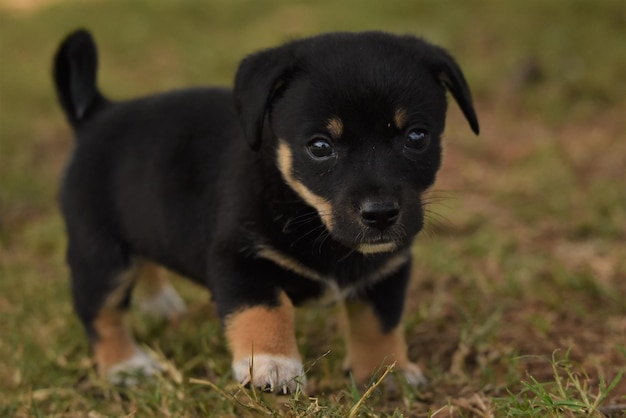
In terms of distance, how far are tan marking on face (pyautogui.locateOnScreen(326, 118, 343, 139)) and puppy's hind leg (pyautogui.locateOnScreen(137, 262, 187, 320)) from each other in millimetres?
2009

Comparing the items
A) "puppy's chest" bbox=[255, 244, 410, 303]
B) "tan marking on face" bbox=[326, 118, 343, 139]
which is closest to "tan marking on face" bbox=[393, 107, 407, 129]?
"tan marking on face" bbox=[326, 118, 343, 139]

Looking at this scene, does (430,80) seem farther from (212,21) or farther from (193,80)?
(212,21)

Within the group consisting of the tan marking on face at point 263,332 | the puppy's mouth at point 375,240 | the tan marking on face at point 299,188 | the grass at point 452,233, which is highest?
the tan marking on face at point 299,188

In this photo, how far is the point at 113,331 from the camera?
3.99 m

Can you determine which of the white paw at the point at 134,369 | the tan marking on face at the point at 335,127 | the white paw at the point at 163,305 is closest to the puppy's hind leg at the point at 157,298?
the white paw at the point at 163,305

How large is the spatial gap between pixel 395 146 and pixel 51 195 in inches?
189

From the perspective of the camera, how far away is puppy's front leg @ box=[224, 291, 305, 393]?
289 cm

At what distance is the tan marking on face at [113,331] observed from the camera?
12.8 ft

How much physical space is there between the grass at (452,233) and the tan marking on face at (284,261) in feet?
1.34

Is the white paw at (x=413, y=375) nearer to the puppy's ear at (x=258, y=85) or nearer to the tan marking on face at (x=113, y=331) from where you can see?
the puppy's ear at (x=258, y=85)

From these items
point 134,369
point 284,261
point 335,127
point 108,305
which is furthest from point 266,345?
point 108,305

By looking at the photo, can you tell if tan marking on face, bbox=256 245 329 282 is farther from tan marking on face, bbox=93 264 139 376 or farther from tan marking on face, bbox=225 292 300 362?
tan marking on face, bbox=93 264 139 376

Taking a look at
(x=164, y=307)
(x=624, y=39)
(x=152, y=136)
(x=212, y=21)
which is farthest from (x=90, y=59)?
(x=212, y=21)

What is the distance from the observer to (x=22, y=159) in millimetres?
7664
